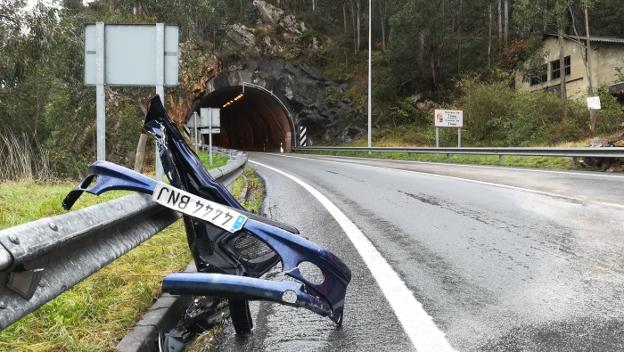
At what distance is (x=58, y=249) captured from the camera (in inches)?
87.0

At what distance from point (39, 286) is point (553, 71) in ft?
132

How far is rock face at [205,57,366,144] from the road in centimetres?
3564

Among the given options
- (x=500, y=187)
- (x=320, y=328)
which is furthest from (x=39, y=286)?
(x=500, y=187)

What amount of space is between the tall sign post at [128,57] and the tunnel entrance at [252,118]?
37315 millimetres

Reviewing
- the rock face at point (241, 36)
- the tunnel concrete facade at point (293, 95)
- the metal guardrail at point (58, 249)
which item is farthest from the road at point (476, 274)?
the rock face at point (241, 36)

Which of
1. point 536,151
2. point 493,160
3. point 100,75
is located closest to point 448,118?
point 493,160

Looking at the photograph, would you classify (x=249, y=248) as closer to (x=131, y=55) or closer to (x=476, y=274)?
(x=476, y=274)

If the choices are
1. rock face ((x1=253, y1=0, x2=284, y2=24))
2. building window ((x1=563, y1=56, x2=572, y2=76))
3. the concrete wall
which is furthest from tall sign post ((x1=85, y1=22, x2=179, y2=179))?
rock face ((x1=253, y1=0, x2=284, y2=24))

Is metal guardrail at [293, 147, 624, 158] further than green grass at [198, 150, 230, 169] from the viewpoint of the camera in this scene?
No

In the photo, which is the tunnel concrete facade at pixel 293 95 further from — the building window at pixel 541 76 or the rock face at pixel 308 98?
the building window at pixel 541 76

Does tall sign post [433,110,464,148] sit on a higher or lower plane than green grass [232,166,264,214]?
higher

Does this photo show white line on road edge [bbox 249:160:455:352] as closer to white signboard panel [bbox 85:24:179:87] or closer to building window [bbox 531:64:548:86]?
white signboard panel [bbox 85:24:179:87]

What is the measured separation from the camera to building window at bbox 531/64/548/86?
3734 cm

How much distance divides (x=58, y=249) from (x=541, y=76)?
4062cm
